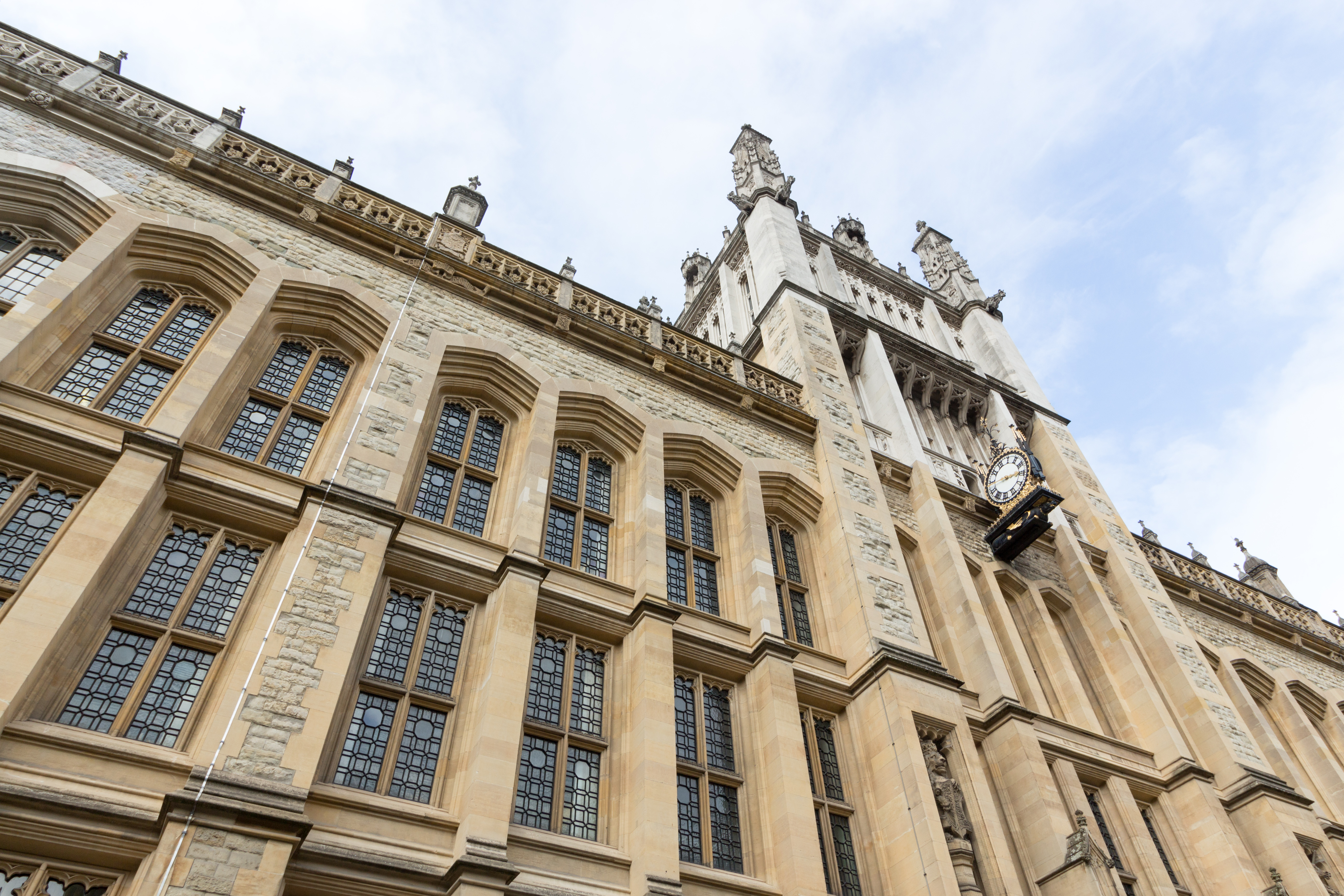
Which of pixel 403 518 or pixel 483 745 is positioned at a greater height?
pixel 403 518

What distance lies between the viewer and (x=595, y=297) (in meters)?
15.5

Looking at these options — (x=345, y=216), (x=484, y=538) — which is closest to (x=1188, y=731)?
(x=484, y=538)

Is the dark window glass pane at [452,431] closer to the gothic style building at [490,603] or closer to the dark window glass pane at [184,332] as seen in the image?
the gothic style building at [490,603]

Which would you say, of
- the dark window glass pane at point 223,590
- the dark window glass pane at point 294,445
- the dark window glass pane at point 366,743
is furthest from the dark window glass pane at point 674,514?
the dark window glass pane at point 223,590

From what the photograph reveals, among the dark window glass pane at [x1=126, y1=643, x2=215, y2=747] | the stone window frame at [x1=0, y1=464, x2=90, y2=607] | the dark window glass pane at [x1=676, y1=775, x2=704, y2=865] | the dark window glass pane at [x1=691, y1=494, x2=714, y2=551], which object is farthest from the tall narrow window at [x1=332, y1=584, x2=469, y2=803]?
the dark window glass pane at [x1=691, y1=494, x2=714, y2=551]

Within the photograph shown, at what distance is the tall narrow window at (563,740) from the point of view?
880cm

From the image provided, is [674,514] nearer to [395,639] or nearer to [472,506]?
[472,506]

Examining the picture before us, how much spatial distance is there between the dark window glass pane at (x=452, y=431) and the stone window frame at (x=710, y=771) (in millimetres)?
4146

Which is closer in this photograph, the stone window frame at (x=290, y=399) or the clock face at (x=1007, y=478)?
the stone window frame at (x=290, y=399)

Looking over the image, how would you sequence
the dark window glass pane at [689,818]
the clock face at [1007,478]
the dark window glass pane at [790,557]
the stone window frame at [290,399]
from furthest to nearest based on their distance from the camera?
the clock face at [1007,478], the dark window glass pane at [790,557], the stone window frame at [290,399], the dark window glass pane at [689,818]

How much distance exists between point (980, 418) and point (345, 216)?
1490 cm

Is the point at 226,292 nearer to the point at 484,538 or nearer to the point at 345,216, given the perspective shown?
the point at 345,216

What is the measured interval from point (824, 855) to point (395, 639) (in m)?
5.39

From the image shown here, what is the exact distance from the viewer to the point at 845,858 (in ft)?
33.7
